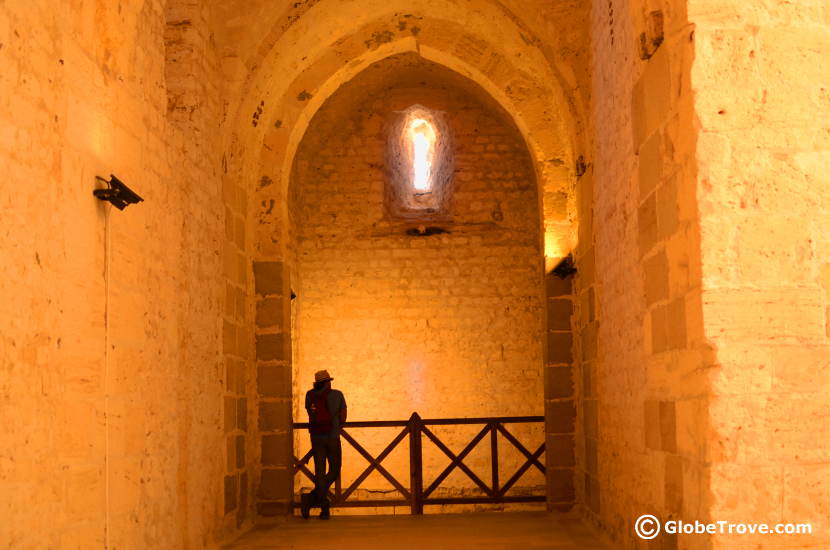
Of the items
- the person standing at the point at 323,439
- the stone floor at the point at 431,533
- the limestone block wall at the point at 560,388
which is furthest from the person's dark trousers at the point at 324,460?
the limestone block wall at the point at 560,388

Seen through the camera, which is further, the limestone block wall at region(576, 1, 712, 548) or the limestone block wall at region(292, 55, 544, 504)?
the limestone block wall at region(292, 55, 544, 504)

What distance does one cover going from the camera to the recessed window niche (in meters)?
10.9

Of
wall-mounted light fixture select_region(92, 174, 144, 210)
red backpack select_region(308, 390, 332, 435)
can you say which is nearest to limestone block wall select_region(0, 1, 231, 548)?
wall-mounted light fixture select_region(92, 174, 144, 210)

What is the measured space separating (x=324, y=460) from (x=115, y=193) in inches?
153

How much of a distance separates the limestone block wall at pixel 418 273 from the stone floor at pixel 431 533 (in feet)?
10.6

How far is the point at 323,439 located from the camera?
23.9 ft

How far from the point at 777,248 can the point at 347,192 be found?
8.23 m

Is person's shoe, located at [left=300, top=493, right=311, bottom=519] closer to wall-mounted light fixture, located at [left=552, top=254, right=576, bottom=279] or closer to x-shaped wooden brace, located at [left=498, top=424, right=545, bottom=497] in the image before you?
x-shaped wooden brace, located at [left=498, top=424, right=545, bottom=497]

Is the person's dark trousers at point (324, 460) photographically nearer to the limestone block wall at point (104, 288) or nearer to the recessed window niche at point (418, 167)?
the limestone block wall at point (104, 288)

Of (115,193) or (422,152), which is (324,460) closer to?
(115,193)

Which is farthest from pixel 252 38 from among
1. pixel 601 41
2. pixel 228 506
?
pixel 228 506

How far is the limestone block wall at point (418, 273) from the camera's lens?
10.5 metres

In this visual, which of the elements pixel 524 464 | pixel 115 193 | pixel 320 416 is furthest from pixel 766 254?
pixel 524 464

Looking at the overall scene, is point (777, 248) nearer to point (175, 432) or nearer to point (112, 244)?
point (112, 244)
